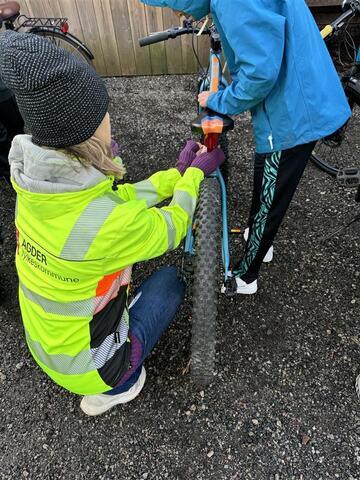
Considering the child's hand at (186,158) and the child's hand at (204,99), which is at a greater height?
the child's hand at (204,99)

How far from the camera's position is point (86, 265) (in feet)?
4.56

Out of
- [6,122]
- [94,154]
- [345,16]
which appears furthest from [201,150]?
[6,122]

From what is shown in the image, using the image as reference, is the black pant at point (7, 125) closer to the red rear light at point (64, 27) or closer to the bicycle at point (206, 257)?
the bicycle at point (206, 257)

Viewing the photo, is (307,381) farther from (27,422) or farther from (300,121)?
(27,422)

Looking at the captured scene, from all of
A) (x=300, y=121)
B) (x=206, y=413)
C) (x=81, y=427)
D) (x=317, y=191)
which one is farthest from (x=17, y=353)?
(x=317, y=191)

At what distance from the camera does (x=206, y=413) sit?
2.08 m

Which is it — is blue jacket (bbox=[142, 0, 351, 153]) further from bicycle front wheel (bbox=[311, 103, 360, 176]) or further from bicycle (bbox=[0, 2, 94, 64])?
bicycle (bbox=[0, 2, 94, 64])

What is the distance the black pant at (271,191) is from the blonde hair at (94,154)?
0.86 meters

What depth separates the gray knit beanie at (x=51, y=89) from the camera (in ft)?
3.65

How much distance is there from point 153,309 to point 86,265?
2.12ft

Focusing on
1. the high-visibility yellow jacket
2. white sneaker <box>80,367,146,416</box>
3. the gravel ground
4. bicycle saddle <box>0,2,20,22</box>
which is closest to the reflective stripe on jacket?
the high-visibility yellow jacket

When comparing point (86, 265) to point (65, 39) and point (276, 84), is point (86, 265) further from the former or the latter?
point (65, 39)

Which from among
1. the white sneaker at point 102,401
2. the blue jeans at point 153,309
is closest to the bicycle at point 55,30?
the blue jeans at point 153,309

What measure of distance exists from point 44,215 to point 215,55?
1.48 meters
